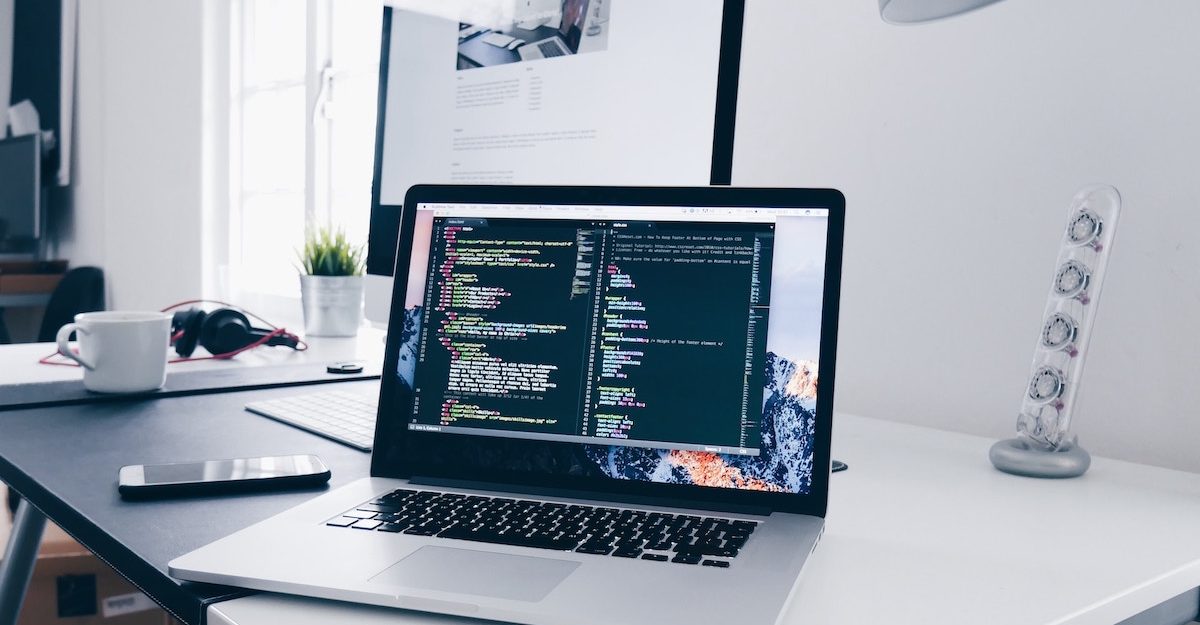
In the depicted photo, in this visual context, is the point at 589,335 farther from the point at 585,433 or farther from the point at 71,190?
the point at 71,190

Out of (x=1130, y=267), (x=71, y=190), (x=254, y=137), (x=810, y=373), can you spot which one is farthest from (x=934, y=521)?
(x=71, y=190)

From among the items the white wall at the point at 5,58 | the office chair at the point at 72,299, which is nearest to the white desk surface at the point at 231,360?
the office chair at the point at 72,299

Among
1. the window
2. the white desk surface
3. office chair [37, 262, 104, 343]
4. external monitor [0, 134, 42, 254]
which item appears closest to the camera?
the white desk surface

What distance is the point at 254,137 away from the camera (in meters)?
2.78

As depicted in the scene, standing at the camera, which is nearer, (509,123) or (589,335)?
(589,335)

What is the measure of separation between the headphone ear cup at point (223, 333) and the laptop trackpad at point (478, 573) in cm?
92

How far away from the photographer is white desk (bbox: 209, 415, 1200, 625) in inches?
16.7

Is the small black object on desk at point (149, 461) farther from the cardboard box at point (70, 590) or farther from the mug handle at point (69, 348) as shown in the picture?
the cardboard box at point (70, 590)

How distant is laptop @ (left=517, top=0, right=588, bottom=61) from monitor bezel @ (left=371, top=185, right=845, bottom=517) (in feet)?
0.89

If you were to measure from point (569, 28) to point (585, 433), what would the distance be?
461 millimetres

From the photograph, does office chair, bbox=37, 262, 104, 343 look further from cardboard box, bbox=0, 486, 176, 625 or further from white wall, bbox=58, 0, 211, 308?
cardboard box, bbox=0, 486, 176, 625

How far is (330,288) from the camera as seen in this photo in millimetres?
1559

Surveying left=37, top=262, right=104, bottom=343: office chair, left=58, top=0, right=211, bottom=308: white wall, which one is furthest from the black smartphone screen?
left=37, top=262, right=104, bottom=343: office chair

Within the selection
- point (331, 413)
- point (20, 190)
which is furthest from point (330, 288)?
point (20, 190)
